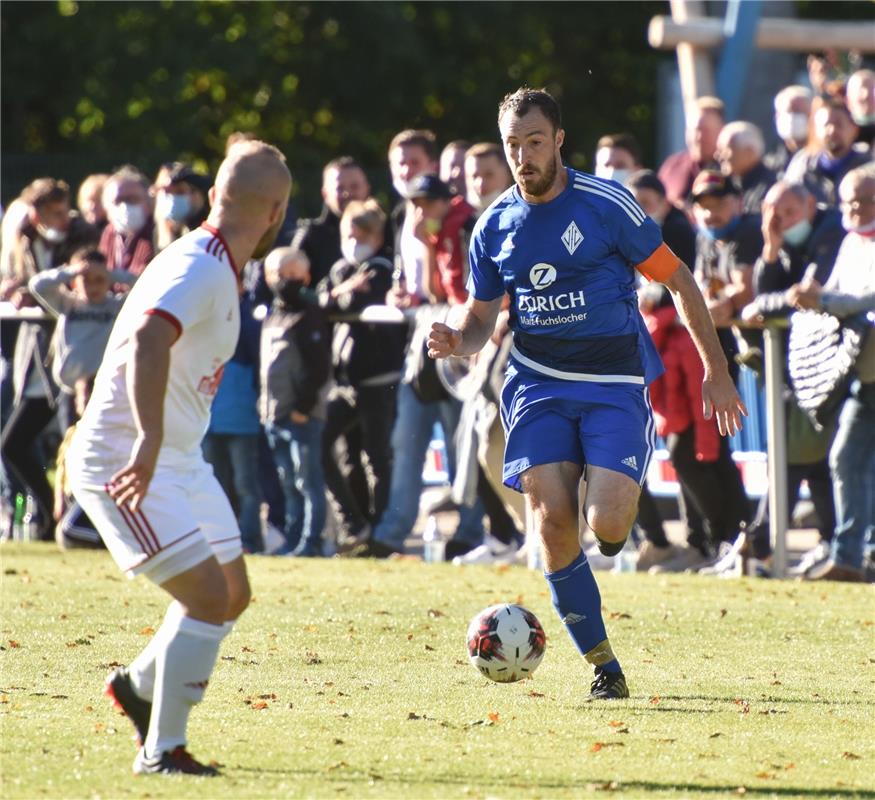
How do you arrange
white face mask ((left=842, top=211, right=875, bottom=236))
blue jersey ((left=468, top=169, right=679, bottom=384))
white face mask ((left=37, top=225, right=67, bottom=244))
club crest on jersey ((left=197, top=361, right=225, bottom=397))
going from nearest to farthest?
club crest on jersey ((left=197, top=361, right=225, bottom=397)), blue jersey ((left=468, top=169, right=679, bottom=384)), white face mask ((left=842, top=211, right=875, bottom=236)), white face mask ((left=37, top=225, right=67, bottom=244))

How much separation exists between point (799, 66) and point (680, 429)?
13.1m

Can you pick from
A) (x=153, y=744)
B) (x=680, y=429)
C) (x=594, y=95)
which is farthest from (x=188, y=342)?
(x=594, y=95)

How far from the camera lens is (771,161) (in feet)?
53.4

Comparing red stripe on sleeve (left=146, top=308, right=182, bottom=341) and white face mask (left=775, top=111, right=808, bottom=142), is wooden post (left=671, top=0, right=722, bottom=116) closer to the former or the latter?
white face mask (left=775, top=111, right=808, bottom=142)

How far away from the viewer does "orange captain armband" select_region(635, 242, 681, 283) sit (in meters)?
7.64

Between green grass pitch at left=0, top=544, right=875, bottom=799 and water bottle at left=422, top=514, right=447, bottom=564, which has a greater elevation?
green grass pitch at left=0, top=544, right=875, bottom=799

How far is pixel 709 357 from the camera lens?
24.6 ft

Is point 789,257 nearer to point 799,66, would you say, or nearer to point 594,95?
point 799,66

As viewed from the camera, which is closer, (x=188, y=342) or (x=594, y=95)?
(x=188, y=342)

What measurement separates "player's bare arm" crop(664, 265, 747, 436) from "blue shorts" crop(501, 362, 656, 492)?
14.7 inches

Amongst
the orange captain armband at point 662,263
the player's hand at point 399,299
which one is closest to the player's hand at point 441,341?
the orange captain armband at point 662,263

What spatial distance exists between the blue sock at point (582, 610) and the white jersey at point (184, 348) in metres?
2.13

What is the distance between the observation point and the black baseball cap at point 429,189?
12.6 metres

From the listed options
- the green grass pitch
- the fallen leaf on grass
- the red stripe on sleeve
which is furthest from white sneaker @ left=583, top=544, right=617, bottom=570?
the red stripe on sleeve
